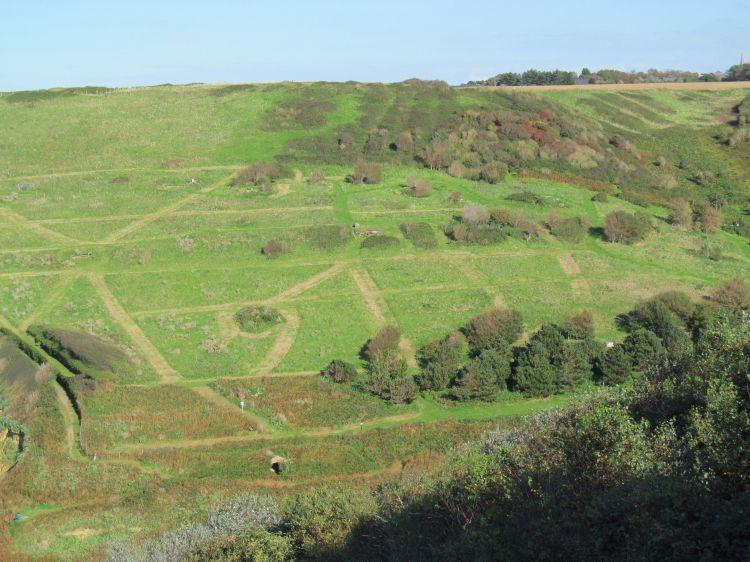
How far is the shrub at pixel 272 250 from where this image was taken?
5112 cm

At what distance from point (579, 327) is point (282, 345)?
16.5 m

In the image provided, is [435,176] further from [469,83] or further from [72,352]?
[469,83]

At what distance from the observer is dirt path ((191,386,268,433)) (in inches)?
1234

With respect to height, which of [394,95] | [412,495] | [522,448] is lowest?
[412,495]

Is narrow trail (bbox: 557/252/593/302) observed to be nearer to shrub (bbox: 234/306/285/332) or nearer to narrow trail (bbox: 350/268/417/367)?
narrow trail (bbox: 350/268/417/367)

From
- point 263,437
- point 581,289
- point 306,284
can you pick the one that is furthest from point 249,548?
point 581,289

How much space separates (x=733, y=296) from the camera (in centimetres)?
4231

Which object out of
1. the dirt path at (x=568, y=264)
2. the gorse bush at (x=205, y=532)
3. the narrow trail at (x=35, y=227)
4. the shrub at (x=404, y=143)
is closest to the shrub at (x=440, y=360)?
the gorse bush at (x=205, y=532)

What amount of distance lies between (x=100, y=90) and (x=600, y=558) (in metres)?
104

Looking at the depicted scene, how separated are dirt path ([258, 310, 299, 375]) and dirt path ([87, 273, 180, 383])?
4.46 metres

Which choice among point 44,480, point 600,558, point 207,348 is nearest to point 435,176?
point 207,348

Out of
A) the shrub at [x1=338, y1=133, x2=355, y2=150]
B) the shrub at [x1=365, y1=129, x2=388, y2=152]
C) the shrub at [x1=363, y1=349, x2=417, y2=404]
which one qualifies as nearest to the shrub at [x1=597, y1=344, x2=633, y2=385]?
the shrub at [x1=363, y1=349, x2=417, y2=404]

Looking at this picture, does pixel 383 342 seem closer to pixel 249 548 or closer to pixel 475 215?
pixel 249 548

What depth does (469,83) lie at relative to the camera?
148 metres
